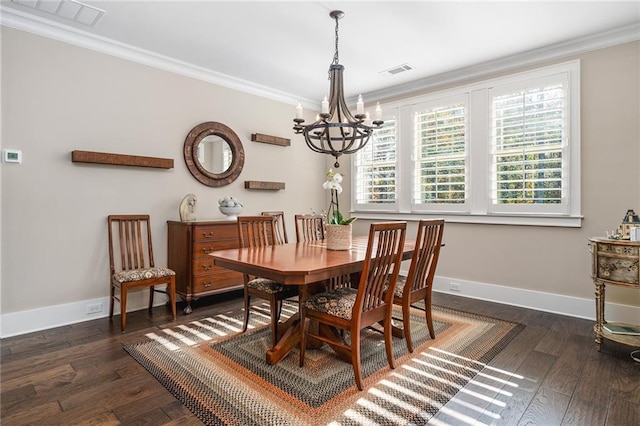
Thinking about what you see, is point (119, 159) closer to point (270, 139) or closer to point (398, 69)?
point (270, 139)

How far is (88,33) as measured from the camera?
A: 3264 millimetres

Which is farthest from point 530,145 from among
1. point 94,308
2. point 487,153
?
point 94,308

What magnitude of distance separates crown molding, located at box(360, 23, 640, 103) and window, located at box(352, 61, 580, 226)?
0.12 meters

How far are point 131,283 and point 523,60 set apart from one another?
4.59 metres

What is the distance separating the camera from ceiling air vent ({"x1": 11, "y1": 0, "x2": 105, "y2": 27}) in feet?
9.14

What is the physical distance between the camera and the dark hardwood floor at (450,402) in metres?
1.87

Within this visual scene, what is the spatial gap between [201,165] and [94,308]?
1.87 meters

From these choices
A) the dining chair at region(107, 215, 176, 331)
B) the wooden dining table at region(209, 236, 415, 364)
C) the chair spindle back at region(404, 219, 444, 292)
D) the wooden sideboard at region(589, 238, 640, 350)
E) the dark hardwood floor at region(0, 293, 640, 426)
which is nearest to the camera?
the dark hardwood floor at region(0, 293, 640, 426)

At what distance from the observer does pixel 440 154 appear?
4469mm

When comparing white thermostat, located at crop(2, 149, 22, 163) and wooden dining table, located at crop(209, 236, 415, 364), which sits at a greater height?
white thermostat, located at crop(2, 149, 22, 163)

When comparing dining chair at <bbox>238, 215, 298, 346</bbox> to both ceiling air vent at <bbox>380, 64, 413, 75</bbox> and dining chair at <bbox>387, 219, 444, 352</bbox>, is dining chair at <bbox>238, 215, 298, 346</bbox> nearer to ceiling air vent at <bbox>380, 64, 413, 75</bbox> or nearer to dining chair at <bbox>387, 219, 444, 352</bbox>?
dining chair at <bbox>387, 219, 444, 352</bbox>

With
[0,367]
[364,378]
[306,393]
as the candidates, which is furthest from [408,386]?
[0,367]

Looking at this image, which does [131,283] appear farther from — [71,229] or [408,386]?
[408,386]

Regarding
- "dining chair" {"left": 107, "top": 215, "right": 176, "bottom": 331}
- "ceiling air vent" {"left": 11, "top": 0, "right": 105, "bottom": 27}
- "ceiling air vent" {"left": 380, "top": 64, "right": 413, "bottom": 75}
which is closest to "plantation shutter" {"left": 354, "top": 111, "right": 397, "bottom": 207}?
"ceiling air vent" {"left": 380, "top": 64, "right": 413, "bottom": 75}
